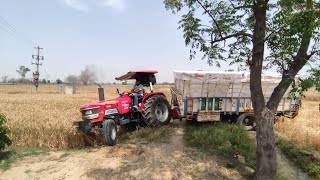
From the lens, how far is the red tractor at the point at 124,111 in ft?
30.9

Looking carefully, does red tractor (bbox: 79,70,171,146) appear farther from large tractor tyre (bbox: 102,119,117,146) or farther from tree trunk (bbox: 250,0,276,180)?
tree trunk (bbox: 250,0,276,180)

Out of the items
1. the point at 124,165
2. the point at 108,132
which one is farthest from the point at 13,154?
the point at 124,165

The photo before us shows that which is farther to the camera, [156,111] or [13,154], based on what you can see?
[156,111]


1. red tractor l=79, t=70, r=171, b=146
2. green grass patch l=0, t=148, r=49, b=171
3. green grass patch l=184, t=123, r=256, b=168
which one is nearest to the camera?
green grass patch l=0, t=148, r=49, b=171

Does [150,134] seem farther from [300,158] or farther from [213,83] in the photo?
[300,158]

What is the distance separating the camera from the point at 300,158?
8.82 meters

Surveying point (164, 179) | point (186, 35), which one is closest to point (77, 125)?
point (164, 179)

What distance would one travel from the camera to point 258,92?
7.05 meters

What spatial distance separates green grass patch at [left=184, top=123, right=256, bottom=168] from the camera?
8648 millimetres

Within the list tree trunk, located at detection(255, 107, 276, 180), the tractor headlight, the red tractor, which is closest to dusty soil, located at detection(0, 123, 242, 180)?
tree trunk, located at detection(255, 107, 276, 180)

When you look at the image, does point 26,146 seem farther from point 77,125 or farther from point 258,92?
point 258,92

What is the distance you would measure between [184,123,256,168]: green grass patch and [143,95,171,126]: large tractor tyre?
4.00 ft

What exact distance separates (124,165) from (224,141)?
306 cm

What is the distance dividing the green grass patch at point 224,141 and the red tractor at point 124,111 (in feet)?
4.81
